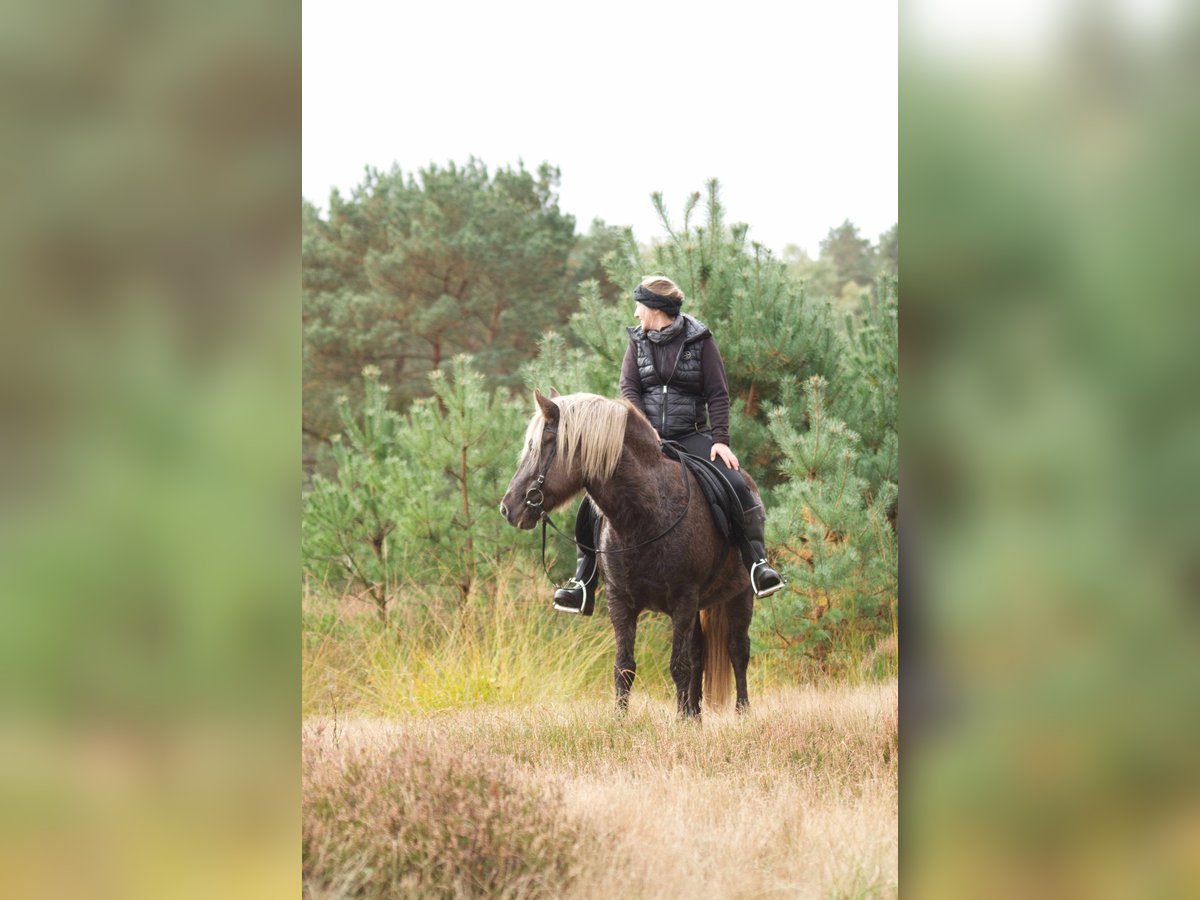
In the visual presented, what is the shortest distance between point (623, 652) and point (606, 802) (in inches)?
57.7

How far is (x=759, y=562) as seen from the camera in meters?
5.14

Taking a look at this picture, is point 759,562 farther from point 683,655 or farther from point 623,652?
point 623,652

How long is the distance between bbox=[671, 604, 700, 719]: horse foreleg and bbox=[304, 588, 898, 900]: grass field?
→ 95 millimetres

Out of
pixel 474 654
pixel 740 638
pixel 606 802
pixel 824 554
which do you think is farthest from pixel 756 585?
pixel 474 654

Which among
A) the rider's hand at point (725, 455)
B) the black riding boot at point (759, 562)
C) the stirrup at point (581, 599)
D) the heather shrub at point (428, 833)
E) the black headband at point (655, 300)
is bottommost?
the heather shrub at point (428, 833)

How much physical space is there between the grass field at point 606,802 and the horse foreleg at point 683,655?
0.10 meters

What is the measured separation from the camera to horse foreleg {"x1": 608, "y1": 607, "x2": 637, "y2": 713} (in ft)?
16.1

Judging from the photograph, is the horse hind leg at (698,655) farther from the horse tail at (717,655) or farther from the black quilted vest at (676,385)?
the black quilted vest at (676,385)

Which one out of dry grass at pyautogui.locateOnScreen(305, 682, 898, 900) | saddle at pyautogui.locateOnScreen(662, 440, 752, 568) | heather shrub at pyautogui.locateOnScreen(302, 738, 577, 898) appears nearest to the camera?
heather shrub at pyautogui.locateOnScreen(302, 738, 577, 898)

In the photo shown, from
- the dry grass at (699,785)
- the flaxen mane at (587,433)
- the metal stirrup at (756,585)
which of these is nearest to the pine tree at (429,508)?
the dry grass at (699,785)

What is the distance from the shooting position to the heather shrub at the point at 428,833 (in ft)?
9.33
